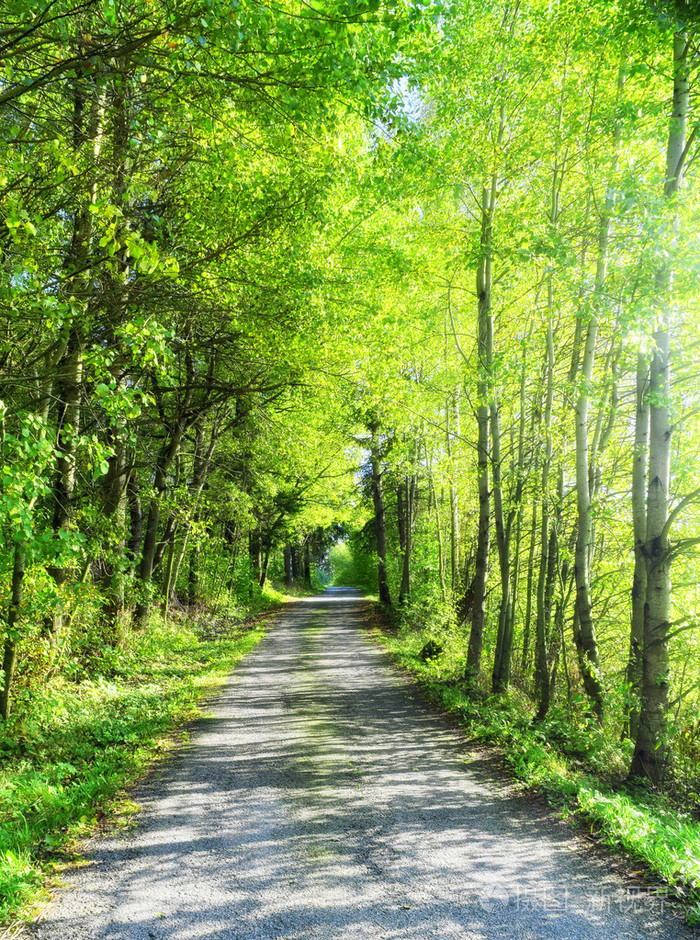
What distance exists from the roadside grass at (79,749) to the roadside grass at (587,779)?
4.06 metres

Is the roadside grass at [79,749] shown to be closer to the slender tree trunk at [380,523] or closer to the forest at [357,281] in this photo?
the forest at [357,281]

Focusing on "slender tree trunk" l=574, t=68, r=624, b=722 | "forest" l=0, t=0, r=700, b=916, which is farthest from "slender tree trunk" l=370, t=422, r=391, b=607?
"slender tree trunk" l=574, t=68, r=624, b=722

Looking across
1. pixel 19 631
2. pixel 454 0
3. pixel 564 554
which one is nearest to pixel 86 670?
pixel 19 631

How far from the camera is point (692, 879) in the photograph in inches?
159

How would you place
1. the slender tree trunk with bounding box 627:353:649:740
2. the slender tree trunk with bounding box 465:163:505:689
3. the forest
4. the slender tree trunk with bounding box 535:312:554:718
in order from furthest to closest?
the slender tree trunk with bounding box 465:163:505:689 → the slender tree trunk with bounding box 535:312:554:718 → the slender tree trunk with bounding box 627:353:649:740 → the forest

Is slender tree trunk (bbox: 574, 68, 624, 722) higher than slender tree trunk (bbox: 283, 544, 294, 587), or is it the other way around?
slender tree trunk (bbox: 574, 68, 624, 722)

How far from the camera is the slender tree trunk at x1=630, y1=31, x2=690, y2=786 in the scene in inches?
239

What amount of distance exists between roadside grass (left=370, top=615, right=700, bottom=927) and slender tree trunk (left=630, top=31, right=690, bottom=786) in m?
0.50

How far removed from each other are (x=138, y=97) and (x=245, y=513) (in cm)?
1285

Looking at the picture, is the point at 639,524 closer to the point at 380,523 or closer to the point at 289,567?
the point at 380,523

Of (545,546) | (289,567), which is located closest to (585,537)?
(545,546)

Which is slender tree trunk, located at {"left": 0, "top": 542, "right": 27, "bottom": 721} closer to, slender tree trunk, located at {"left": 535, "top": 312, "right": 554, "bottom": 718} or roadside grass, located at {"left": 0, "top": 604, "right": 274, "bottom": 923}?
roadside grass, located at {"left": 0, "top": 604, "right": 274, "bottom": 923}

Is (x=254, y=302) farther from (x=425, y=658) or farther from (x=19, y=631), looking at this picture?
(x=425, y=658)

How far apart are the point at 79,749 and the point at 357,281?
7871mm
